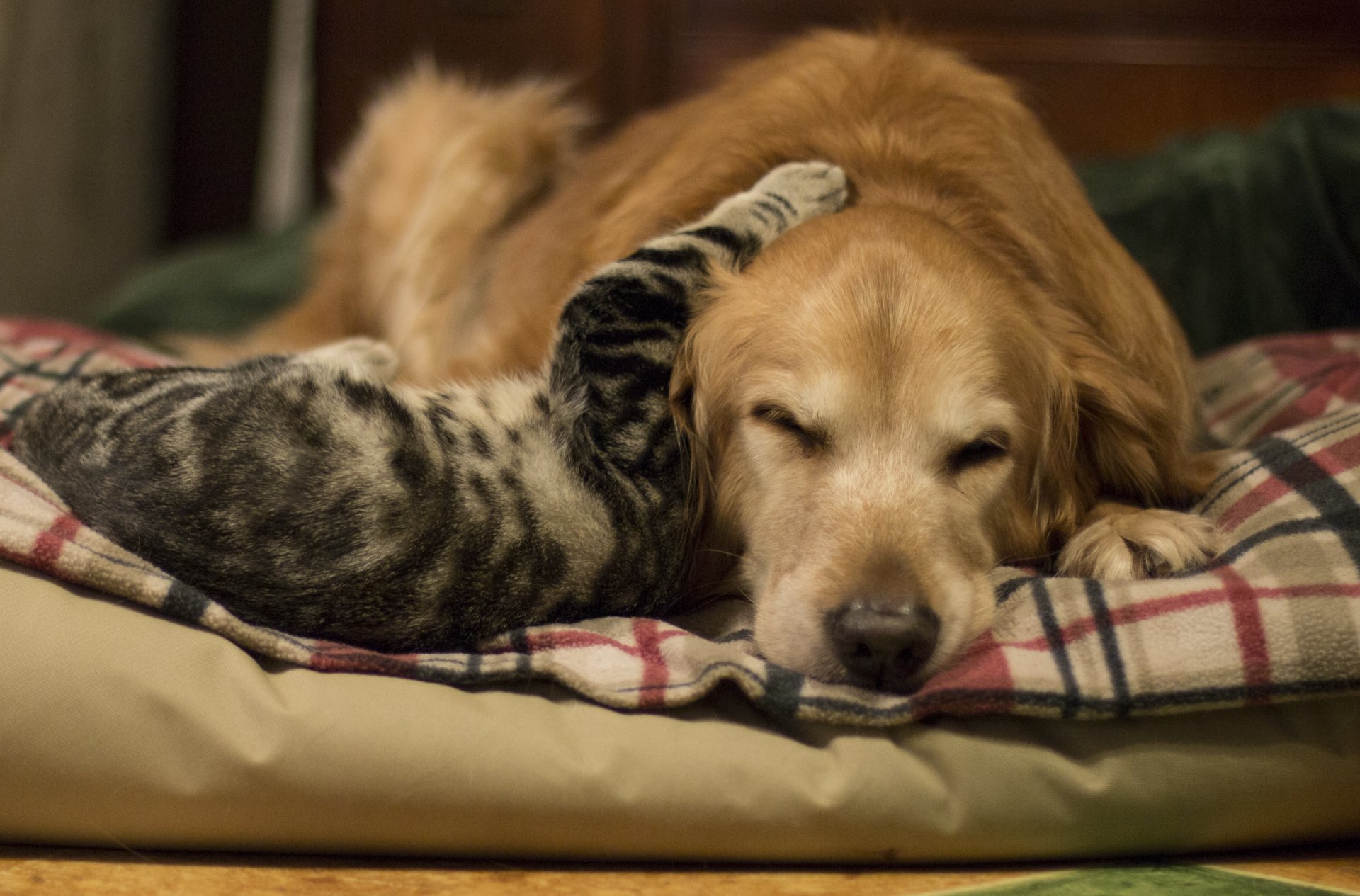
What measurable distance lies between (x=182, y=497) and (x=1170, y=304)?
2796mm

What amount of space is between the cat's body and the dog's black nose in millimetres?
386

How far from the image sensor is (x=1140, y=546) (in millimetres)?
1793

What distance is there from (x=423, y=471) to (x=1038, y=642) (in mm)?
855

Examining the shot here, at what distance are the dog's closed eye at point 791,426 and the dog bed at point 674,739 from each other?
35 cm

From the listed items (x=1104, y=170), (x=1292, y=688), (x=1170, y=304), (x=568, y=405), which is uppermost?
(x=1104, y=170)

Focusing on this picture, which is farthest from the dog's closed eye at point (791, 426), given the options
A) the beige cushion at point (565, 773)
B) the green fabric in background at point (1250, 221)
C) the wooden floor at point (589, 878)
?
the green fabric in background at point (1250, 221)

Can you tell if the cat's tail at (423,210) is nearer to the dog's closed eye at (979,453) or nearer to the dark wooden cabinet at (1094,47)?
the dark wooden cabinet at (1094,47)

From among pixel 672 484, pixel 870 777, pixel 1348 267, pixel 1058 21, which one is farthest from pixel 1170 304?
pixel 870 777

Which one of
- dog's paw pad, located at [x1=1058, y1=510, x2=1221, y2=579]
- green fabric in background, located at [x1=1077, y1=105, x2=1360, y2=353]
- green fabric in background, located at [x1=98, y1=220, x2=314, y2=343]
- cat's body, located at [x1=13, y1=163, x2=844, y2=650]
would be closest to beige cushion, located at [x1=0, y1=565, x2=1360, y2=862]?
cat's body, located at [x1=13, y1=163, x2=844, y2=650]

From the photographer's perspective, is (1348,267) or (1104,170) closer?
(1348,267)

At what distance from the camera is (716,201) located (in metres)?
2.13

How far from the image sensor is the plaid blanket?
1.42m

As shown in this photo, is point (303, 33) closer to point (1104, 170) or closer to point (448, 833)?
point (1104, 170)

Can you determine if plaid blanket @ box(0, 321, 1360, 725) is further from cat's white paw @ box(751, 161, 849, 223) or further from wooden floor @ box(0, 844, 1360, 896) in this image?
cat's white paw @ box(751, 161, 849, 223)
